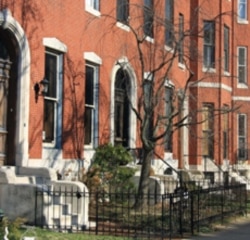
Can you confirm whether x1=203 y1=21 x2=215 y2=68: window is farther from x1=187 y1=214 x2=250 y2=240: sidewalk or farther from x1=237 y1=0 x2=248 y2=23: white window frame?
x1=187 y1=214 x2=250 y2=240: sidewalk

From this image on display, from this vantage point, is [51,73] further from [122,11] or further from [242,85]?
[242,85]

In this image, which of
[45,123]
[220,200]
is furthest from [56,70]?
[220,200]

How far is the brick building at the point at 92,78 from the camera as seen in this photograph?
15969 mm

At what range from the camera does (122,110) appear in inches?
875

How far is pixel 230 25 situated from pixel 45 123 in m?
17.2

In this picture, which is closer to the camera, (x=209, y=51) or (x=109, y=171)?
(x=109, y=171)

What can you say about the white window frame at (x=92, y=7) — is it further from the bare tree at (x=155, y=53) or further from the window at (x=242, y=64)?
the window at (x=242, y=64)

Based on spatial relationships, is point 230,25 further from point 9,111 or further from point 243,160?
point 9,111

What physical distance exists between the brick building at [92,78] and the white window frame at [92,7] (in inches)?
0.9

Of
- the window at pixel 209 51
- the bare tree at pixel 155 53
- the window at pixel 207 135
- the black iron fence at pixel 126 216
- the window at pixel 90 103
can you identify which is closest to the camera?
the black iron fence at pixel 126 216

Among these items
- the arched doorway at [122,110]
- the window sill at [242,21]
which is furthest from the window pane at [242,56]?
the arched doorway at [122,110]

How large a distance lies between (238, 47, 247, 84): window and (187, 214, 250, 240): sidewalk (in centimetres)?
1707

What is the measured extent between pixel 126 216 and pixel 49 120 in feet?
12.6

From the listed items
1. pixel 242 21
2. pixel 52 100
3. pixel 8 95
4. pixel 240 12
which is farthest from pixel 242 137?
pixel 8 95
